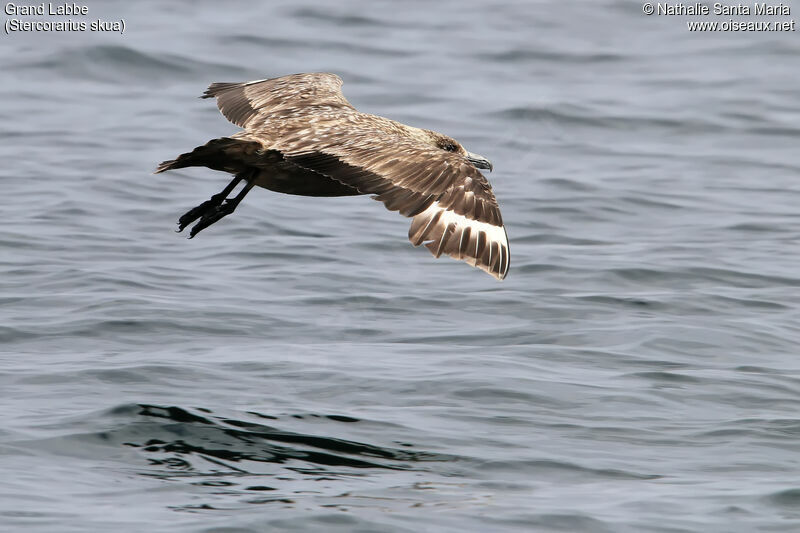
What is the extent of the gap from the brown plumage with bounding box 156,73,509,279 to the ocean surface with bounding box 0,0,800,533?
110cm

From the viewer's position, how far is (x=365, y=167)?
659 cm

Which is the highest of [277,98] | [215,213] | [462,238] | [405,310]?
[277,98]

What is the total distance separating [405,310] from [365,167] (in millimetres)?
2986

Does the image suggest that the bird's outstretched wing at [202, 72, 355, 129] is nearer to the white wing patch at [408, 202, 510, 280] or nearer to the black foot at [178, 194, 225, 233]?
the black foot at [178, 194, 225, 233]

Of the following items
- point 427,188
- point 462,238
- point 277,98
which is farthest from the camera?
point 277,98

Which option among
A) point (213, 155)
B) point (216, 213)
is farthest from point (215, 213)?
point (213, 155)

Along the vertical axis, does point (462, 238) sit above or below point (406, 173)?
below

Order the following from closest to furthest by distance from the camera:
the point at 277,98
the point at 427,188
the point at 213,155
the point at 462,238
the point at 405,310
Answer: the point at 462,238, the point at 427,188, the point at 213,155, the point at 277,98, the point at 405,310

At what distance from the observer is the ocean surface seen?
6277 millimetres

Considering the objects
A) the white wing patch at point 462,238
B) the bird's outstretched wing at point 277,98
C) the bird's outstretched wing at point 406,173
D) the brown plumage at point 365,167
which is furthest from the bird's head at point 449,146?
the white wing patch at point 462,238

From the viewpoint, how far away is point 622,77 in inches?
667

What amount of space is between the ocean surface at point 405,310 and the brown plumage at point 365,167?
1.10 metres

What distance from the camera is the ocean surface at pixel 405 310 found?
628cm

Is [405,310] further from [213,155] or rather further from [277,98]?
[213,155]
